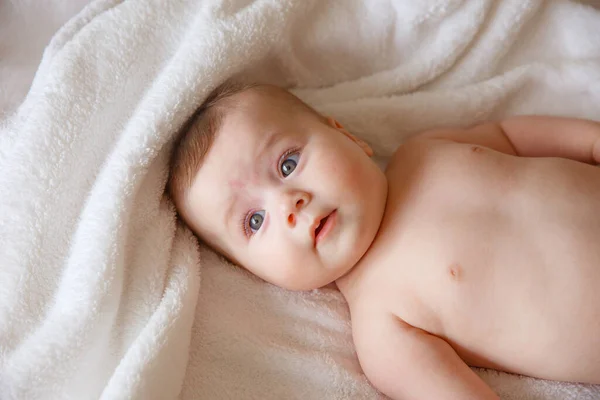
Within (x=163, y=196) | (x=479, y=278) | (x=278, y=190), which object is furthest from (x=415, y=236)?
(x=163, y=196)

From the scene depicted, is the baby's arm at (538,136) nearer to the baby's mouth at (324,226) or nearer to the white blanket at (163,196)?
the white blanket at (163,196)

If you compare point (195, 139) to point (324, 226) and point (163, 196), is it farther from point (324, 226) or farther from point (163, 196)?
point (324, 226)

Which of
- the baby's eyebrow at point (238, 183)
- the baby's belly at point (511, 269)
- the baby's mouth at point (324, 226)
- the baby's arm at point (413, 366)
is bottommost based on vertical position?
the baby's arm at point (413, 366)

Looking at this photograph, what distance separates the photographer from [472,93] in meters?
1.30

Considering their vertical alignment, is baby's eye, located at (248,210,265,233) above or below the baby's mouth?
below

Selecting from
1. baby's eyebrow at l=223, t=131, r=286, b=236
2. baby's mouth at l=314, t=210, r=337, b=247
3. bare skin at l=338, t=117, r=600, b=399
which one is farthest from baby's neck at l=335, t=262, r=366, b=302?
baby's eyebrow at l=223, t=131, r=286, b=236

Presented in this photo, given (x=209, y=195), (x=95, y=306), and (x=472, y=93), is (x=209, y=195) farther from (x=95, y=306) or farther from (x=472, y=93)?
(x=472, y=93)

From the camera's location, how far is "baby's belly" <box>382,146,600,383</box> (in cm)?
94

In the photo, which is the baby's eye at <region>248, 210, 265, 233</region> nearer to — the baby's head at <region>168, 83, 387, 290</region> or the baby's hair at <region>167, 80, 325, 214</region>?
the baby's head at <region>168, 83, 387, 290</region>

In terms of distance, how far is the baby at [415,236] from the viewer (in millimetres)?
950

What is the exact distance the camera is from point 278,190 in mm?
1011

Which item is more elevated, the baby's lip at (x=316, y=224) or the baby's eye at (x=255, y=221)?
the baby's lip at (x=316, y=224)

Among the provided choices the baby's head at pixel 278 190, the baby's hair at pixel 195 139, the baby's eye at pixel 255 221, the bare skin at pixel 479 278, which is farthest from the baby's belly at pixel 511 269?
the baby's hair at pixel 195 139

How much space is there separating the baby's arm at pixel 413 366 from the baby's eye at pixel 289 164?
290mm
